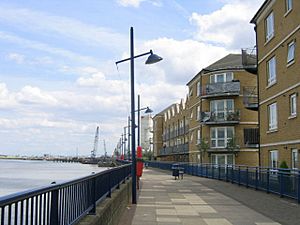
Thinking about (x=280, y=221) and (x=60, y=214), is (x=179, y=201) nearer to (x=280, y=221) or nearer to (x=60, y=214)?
(x=280, y=221)

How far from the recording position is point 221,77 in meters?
48.8

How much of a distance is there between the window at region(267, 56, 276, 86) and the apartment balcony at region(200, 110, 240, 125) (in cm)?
2079

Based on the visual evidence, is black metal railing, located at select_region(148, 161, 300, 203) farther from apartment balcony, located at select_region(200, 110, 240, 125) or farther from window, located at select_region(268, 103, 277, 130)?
apartment balcony, located at select_region(200, 110, 240, 125)

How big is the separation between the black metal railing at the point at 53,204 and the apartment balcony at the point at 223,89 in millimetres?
39924

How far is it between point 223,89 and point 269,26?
21288 millimetres

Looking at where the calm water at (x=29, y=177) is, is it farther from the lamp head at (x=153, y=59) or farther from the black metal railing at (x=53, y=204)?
the lamp head at (x=153, y=59)

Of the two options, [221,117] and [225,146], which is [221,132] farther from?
[225,146]

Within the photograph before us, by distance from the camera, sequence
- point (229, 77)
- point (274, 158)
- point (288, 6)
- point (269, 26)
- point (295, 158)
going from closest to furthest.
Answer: point (295, 158)
point (288, 6)
point (274, 158)
point (269, 26)
point (229, 77)

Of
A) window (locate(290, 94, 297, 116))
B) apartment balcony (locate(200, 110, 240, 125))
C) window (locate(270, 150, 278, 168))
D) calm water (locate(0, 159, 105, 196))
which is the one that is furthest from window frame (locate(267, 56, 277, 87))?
apartment balcony (locate(200, 110, 240, 125))

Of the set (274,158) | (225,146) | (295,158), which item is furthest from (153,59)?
(225,146)

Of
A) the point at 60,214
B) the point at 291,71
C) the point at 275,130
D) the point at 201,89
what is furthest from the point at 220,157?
the point at 60,214

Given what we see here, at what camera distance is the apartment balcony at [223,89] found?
47.2 metres

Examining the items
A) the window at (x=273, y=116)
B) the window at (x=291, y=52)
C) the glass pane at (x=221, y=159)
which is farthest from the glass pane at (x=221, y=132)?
the window at (x=291, y=52)

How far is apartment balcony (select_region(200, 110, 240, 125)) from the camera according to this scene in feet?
156
